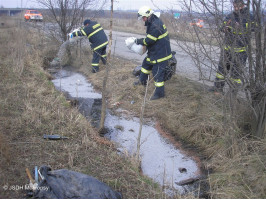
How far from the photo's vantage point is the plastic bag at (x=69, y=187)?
240 cm

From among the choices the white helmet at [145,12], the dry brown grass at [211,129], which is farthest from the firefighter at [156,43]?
the dry brown grass at [211,129]

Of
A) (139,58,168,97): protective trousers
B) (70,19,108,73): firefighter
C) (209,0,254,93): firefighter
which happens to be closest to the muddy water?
(139,58,168,97): protective trousers

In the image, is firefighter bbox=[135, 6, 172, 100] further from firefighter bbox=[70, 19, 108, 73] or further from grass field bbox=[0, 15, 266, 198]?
firefighter bbox=[70, 19, 108, 73]

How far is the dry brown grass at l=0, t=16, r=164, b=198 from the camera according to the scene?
2955 mm

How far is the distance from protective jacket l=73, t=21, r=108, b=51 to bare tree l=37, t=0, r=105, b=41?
1871mm

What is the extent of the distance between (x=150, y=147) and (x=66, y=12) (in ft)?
22.8

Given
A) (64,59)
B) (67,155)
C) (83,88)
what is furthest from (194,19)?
(64,59)

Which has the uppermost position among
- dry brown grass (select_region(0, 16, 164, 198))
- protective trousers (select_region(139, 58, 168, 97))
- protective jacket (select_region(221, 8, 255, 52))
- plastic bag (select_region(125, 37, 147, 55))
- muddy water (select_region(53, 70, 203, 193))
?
protective jacket (select_region(221, 8, 255, 52))

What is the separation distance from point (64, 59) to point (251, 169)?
782 centimetres

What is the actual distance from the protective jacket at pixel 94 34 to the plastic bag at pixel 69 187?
19.7 ft

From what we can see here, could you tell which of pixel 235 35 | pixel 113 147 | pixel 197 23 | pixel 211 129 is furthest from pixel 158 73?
pixel 235 35

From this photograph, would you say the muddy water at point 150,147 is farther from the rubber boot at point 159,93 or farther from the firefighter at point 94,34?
the firefighter at point 94,34

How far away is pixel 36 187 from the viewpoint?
8.05 ft

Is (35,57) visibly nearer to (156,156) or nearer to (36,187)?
(156,156)
